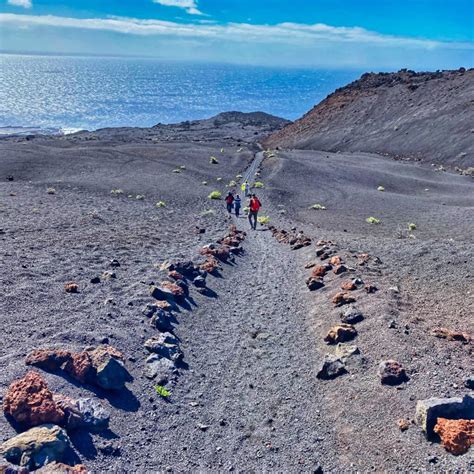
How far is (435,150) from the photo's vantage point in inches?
1884

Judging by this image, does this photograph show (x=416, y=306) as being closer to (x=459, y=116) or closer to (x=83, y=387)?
(x=83, y=387)

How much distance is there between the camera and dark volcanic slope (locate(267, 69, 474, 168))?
48656 millimetres

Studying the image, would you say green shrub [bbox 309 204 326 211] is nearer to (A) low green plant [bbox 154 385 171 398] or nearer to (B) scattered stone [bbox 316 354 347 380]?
(B) scattered stone [bbox 316 354 347 380]

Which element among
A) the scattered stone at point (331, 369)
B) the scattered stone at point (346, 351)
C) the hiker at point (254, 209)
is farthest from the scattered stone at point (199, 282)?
the hiker at point (254, 209)

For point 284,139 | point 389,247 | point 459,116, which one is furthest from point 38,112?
point 389,247

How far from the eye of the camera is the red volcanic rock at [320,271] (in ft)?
45.9

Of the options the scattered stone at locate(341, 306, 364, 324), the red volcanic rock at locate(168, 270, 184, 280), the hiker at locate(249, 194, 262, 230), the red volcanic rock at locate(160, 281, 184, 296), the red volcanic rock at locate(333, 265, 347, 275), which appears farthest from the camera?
the hiker at locate(249, 194, 262, 230)

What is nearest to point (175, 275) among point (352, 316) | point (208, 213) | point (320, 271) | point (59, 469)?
point (320, 271)

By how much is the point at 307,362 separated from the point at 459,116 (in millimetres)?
48518

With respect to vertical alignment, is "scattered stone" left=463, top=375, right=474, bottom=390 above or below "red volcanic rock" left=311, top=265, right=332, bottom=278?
above

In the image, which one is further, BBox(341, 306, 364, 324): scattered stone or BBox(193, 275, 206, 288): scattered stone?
BBox(193, 275, 206, 288): scattered stone

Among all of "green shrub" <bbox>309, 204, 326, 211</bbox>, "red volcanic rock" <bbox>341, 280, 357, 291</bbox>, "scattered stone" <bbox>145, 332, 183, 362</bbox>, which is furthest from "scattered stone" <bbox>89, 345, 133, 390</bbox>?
"green shrub" <bbox>309, 204, 326, 211</bbox>

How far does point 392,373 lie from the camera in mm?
8039

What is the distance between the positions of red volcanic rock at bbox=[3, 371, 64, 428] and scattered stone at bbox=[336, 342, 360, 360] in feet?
16.0
